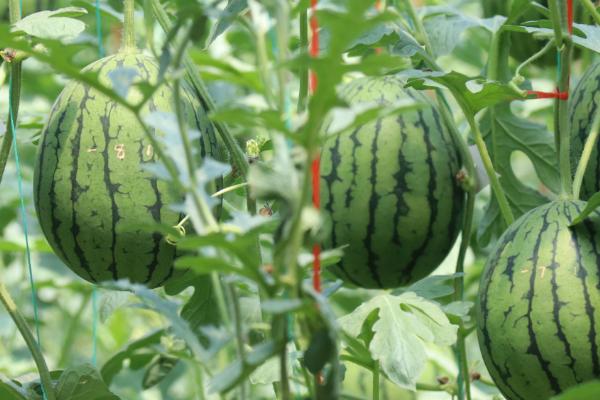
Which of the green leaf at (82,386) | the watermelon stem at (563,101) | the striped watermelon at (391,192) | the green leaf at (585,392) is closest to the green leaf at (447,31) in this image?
the striped watermelon at (391,192)

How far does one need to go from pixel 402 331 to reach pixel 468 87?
372 mm

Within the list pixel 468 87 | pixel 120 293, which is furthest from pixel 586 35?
pixel 120 293

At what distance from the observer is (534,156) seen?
2189 millimetres

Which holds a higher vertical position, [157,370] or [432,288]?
[432,288]

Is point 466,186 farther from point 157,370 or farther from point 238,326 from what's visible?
point 238,326

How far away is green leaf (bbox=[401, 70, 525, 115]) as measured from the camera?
1656 mm

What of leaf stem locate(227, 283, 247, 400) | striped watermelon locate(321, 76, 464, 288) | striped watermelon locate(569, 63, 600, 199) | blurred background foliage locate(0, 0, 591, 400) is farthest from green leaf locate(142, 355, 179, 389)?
leaf stem locate(227, 283, 247, 400)

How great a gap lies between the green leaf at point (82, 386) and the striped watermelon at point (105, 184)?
151 mm

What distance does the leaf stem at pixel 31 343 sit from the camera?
5.36ft

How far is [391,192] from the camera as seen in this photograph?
71.4 inches

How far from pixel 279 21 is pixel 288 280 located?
222 millimetres

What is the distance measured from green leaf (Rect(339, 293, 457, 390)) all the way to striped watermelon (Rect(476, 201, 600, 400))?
0.06 metres

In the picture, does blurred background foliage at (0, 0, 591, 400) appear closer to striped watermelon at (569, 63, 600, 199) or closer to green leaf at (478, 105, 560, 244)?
green leaf at (478, 105, 560, 244)

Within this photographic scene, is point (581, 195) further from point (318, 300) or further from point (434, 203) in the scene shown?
point (318, 300)
